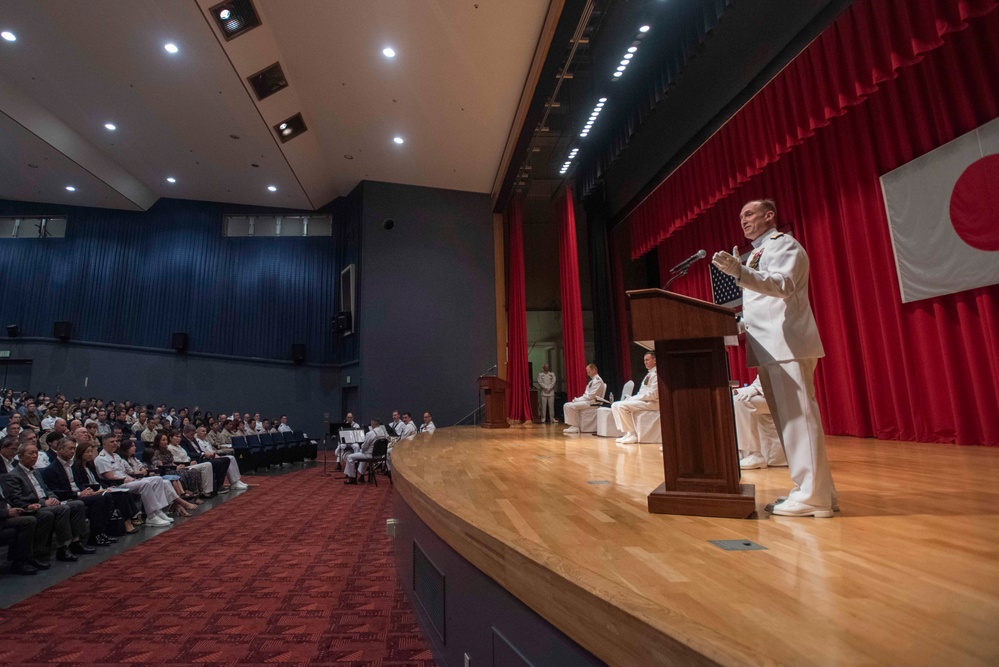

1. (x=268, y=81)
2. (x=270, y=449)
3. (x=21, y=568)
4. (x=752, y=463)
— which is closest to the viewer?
(x=752, y=463)

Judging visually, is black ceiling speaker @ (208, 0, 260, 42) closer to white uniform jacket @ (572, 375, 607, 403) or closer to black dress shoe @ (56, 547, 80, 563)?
black dress shoe @ (56, 547, 80, 563)

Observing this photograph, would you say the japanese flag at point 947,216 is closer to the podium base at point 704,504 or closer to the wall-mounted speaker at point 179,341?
the podium base at point 704,504

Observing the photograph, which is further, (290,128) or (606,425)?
(290,128)

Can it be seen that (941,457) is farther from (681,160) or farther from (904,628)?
(681,160)

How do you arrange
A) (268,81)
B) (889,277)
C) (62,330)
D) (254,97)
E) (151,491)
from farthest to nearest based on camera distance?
1. (62,330)
2. (254,97)
3. (268,81)
4. (151,491)
5. (889,277)

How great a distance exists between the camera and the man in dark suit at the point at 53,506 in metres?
3.64

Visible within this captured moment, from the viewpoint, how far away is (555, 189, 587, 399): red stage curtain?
29.4 ft


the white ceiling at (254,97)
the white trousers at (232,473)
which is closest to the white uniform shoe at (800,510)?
the white ceiling at (254,97)

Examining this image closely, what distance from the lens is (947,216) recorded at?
161 inches

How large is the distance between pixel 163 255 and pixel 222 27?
8.27 metres

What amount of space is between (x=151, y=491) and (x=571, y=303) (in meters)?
6.85

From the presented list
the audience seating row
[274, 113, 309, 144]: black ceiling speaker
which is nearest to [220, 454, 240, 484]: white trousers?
the audience seating row

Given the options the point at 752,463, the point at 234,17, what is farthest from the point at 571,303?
the point at 234,17

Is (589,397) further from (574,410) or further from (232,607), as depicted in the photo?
(232,607)
